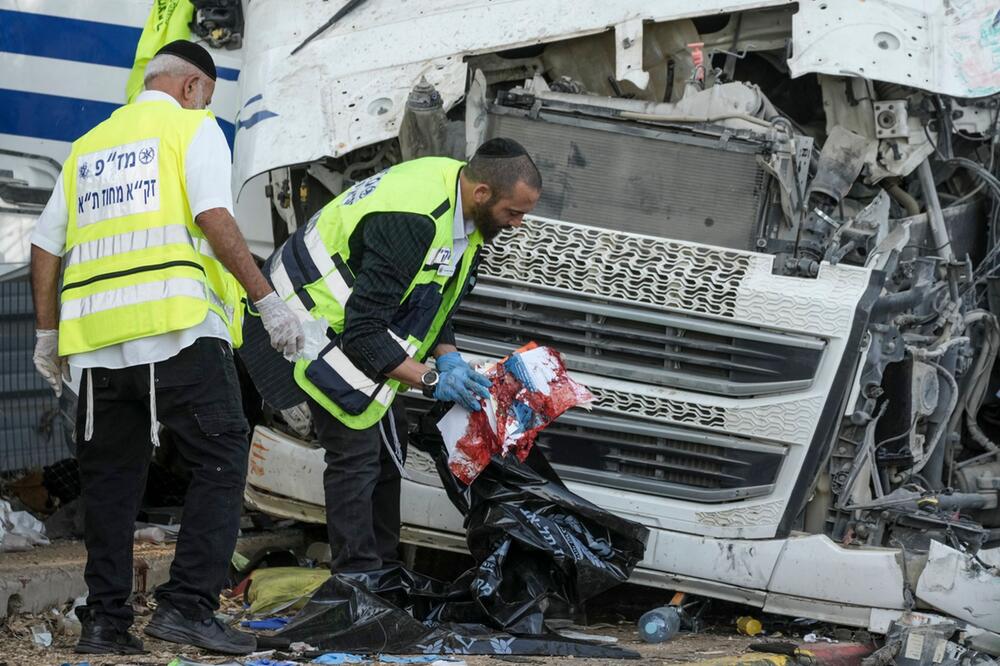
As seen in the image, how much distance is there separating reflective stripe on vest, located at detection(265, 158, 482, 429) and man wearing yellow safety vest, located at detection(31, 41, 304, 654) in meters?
0.34

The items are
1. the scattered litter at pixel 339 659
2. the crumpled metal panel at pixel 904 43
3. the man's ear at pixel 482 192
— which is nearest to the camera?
the scattered litter at pixel 339 659

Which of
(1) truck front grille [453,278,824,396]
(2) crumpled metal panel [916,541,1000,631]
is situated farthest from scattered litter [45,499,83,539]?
(2) crumpled metal panel [916,541,1000,631]

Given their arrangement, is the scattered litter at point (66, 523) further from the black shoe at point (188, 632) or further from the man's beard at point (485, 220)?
the man's beard at point (485, 220)

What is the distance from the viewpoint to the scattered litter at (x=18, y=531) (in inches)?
210

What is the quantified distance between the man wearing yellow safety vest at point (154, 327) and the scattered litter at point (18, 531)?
150cm

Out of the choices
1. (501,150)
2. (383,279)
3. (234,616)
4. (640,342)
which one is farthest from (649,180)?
(234,616)

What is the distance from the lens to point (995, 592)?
184 inches

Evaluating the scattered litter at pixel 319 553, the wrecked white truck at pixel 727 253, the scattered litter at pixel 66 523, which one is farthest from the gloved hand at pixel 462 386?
the scattered litter at pixel 66 523

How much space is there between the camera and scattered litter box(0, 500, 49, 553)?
5.33m

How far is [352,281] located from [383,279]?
185 millimetres

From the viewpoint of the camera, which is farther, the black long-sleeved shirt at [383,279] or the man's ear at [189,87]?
the black long-sleeved shirt at [383,279]

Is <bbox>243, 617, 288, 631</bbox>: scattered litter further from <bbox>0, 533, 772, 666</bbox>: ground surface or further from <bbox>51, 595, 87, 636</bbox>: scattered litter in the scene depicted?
<bbox>51, 595, 87, 636</bbox>: scattered litter

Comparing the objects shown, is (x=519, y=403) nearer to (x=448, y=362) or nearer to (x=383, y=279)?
(x=448, y=362)

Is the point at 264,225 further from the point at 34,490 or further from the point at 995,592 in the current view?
the point at 995,592
